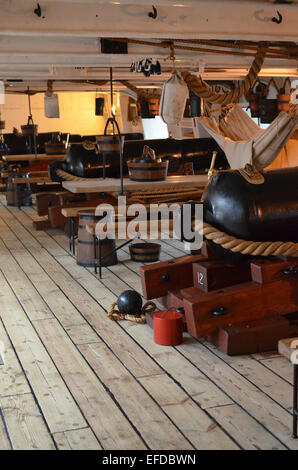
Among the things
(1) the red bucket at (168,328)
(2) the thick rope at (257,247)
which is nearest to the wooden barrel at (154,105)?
(2) the thick rope at (257,247)

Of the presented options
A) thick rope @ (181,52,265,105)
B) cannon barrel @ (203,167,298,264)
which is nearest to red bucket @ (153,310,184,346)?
cannon barrel @ (203,167,298,264)

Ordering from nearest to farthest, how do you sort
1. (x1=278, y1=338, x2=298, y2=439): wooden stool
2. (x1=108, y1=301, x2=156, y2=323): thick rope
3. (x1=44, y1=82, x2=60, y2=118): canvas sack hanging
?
(x1=278, y1=338, x2=298, y2=439): wooden stool < (x1=108, y1=301, x2=156, y2=323): thick rope < (x1=44, y1=82, x2=60, y2=118): canvas sack hanging

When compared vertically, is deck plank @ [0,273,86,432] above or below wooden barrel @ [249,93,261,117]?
below

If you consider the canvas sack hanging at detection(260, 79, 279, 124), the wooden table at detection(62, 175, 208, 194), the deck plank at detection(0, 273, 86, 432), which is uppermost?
the canvas sack hanging at detection(260, 79, 279, 124)

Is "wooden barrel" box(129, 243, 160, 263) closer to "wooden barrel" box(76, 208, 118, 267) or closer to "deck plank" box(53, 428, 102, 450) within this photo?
"wooden barrel" box(76, 208, 118, 267)

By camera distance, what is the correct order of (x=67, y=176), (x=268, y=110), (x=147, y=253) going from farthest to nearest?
(x=268, y=110), (x=67, y=176), (x=147, y=253)

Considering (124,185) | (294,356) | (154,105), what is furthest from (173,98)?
(154,105)

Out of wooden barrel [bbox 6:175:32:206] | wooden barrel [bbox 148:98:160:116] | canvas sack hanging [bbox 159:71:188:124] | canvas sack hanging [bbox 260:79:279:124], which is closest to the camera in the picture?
canvas sack hanging [bbox 159:71:188:124]

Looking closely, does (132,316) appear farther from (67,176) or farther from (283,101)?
(283,101)

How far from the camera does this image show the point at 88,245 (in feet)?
18.2

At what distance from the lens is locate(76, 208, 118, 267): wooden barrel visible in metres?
5.53

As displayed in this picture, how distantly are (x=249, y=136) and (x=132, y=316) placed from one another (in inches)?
157

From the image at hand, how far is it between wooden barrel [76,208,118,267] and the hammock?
139 centimetres

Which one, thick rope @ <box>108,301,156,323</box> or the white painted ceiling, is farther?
thick rope @ <box>108,301,156,323</box>
